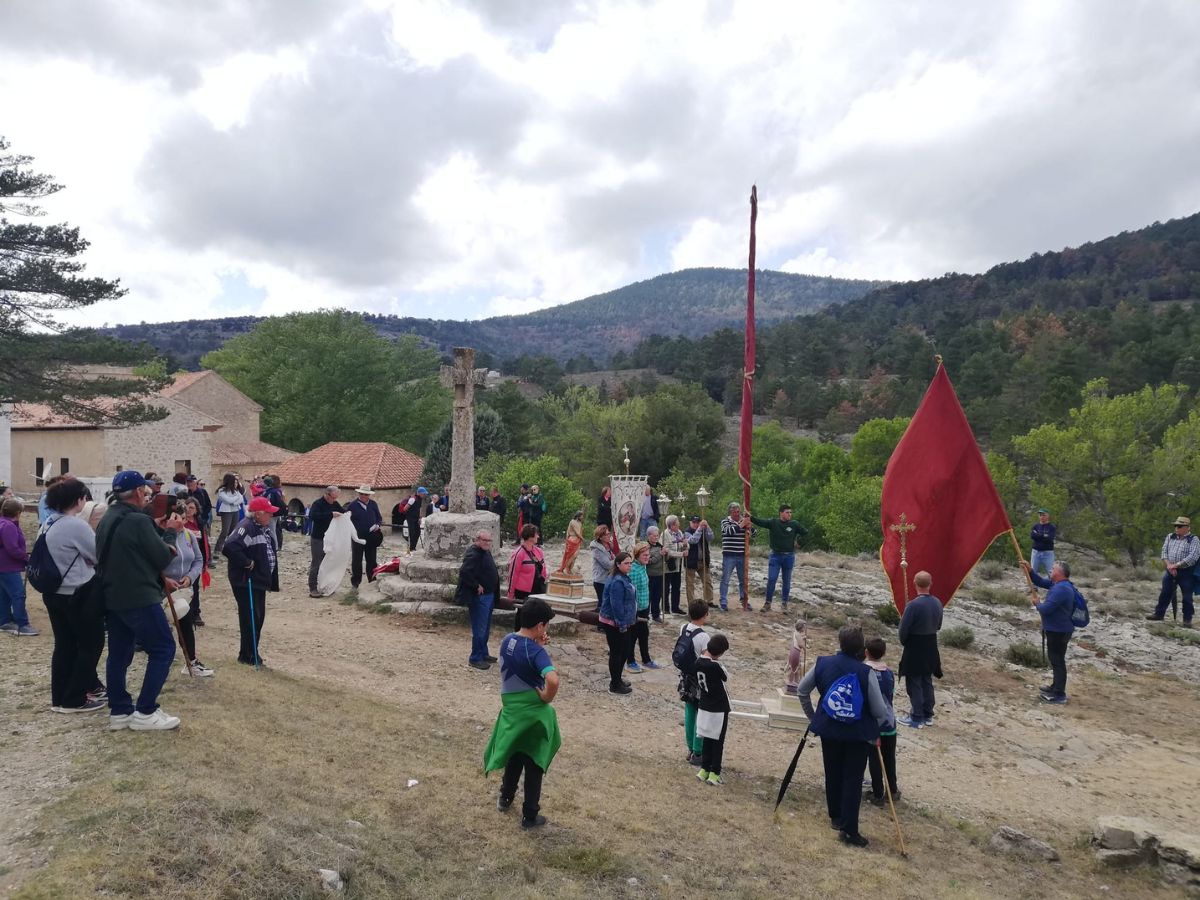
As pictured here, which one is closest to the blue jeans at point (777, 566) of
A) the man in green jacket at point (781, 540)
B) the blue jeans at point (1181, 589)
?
the man in green jacket at point (781, 540)

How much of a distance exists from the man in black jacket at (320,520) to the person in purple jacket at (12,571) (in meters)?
4.42

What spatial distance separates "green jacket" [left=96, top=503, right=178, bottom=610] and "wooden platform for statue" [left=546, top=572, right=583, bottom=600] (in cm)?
779

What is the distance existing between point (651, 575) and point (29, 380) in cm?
1870

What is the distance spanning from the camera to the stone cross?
13023 millimetres

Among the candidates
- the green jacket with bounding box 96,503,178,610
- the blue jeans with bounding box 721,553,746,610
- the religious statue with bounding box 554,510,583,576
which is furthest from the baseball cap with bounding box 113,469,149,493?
the blue jeans with bounding box 721,553,746,610

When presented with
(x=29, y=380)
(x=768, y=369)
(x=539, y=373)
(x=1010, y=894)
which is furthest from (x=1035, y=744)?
(x=539, y=373)

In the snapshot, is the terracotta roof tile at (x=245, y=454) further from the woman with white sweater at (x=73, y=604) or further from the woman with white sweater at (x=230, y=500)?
the woman with white sweater at (x=73, y=604)

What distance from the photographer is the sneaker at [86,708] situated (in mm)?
6113

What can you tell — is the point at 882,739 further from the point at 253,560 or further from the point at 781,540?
the point at 781,540

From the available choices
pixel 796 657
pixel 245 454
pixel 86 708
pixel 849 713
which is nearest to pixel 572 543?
pixel 796 657

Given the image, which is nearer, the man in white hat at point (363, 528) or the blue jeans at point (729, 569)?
the man in white hat at point (363, 528)

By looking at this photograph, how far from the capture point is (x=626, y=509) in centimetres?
1580

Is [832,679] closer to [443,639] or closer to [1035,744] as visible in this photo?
[1035,744]

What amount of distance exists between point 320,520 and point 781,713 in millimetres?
8111
